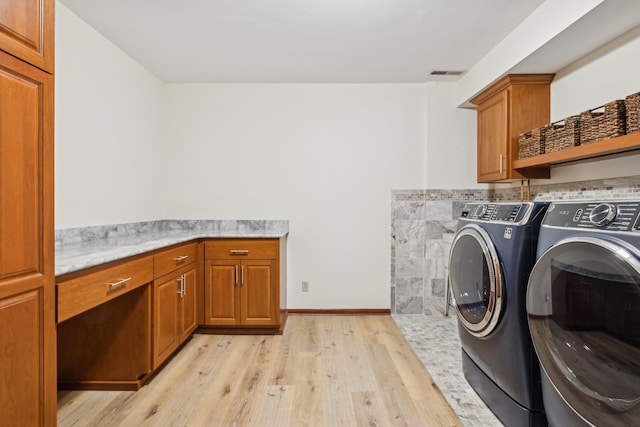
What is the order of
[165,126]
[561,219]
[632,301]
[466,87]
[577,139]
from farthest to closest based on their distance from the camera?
[165,126]
[466,87]
[577,139]
[561,219]
[632,301]

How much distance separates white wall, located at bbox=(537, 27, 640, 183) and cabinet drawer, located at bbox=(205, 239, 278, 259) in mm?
2248

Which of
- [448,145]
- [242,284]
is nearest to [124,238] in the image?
[242,284]

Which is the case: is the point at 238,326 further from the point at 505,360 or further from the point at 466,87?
the point at 466,87

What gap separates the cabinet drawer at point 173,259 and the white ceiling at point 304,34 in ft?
5.12

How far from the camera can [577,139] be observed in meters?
2.25

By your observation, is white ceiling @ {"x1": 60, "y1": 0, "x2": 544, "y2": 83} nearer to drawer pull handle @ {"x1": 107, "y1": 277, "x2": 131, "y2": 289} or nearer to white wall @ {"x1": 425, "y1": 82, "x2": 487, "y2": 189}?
white wall @ {"x1": 425, "y1": 82, "x2": 487, "y2": 189}

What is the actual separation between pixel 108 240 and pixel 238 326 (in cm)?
124

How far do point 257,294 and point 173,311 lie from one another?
727 millimetres

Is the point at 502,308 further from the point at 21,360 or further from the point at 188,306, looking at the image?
the point at 188,306

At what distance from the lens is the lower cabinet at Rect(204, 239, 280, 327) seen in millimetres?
3242

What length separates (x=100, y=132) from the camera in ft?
9.25

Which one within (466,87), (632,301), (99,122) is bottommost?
(632,301)

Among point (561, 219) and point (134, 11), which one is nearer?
point (561, 219)

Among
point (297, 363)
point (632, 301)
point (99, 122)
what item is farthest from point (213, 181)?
point (632, 301)
